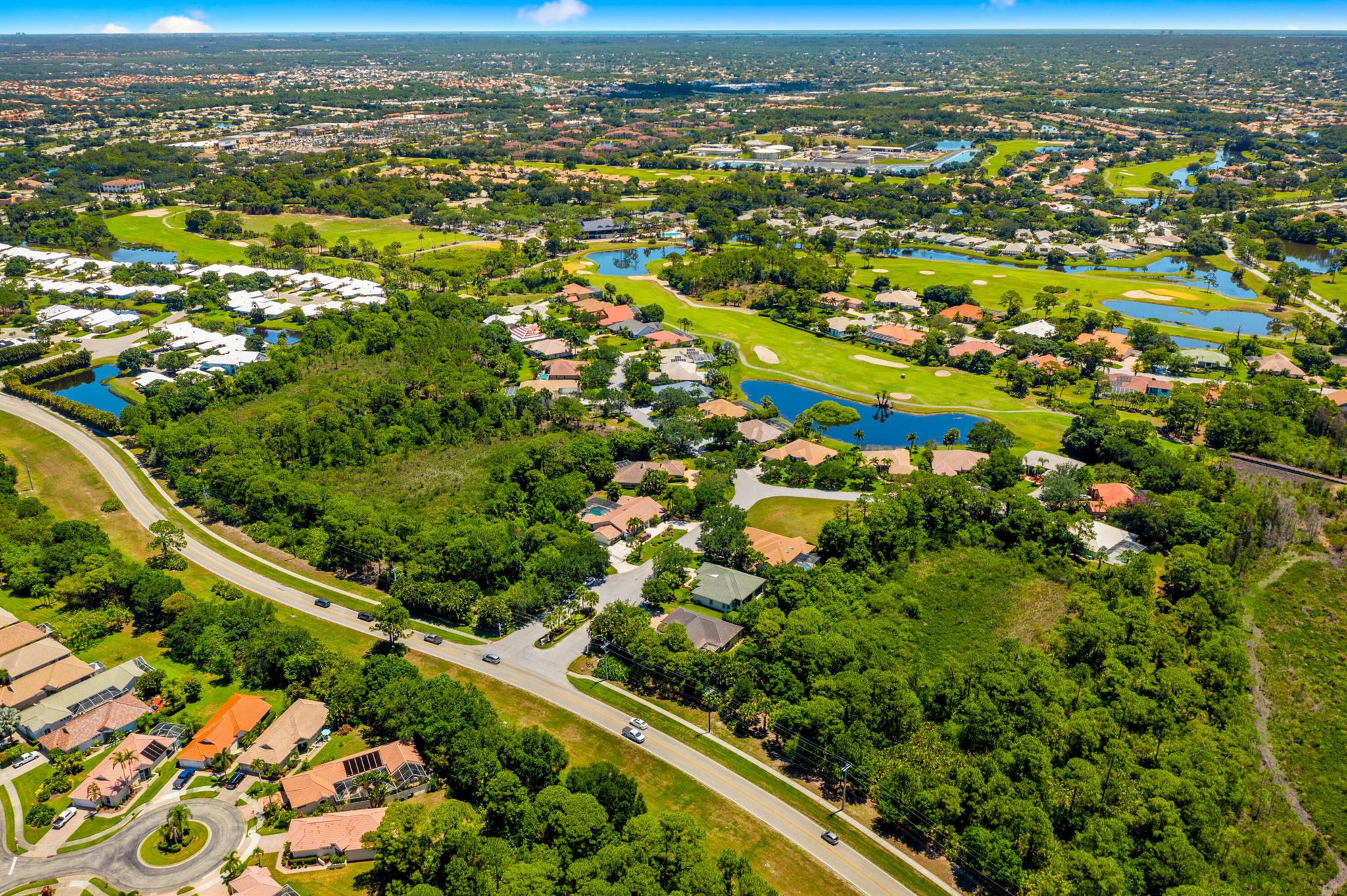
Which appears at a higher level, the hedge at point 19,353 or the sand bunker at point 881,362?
the hedge at point 19,353

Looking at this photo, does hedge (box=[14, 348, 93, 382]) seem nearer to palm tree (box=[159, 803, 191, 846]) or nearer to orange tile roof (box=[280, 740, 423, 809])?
palm tree (box=[159, 803, 191, 846])

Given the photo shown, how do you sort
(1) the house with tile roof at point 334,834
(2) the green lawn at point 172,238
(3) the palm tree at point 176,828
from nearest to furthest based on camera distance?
(1) the house with tile roof at point 334,834 < (3) the palm tree at point 176,828 < (2) the green lawn at point 172,238

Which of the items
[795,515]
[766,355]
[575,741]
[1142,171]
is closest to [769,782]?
[575,741]

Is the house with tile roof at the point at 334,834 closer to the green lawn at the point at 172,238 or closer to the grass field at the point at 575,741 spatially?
the grass field at the point at 575,741

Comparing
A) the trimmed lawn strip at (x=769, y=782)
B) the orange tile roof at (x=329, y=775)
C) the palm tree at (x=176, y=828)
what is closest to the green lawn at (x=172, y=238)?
the orange tile roof at (x=329, y=775)

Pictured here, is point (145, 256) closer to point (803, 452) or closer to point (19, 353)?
point (19, 353)

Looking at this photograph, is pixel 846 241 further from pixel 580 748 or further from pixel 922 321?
pixel 580 748

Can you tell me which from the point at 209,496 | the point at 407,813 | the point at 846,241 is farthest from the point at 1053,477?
the point at 846,241

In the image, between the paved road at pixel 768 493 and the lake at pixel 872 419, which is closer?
the paved road at pixel 768 493
